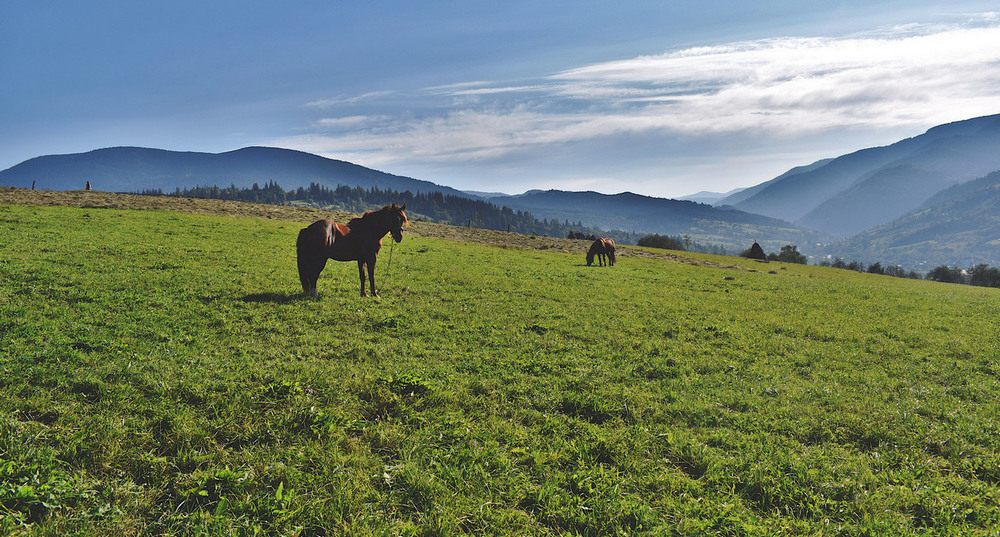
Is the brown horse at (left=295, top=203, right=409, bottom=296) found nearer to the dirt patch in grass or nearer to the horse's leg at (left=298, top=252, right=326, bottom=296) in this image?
the horse's leg at (left=298, top=252, right=326, bottom=296)

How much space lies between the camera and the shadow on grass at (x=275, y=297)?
46.0 ft

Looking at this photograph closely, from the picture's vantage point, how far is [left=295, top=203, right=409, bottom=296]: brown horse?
47.9 feet

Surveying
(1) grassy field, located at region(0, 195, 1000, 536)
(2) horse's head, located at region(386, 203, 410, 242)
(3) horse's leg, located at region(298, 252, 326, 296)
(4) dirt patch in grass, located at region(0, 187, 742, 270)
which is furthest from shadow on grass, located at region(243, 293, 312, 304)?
(4) dirt patch in grass, located at region(0, 187, 742, 270)

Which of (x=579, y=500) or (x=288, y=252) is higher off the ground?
(x=288, y=252)

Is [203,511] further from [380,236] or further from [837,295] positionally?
[837,295]

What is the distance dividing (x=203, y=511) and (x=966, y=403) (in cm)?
1422

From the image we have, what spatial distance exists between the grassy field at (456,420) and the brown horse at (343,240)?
4.38 ft

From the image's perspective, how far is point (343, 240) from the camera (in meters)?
15.2

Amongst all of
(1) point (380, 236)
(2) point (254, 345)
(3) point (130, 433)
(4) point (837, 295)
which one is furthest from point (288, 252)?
(4) point (837, 295)

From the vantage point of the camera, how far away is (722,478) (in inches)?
235

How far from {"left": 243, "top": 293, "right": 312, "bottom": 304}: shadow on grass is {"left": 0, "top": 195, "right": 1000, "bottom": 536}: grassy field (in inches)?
5.4

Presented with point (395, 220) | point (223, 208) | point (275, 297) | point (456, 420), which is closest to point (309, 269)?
point (275, 297)

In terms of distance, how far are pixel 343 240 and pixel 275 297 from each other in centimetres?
306

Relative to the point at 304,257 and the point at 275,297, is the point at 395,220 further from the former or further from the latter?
the point at 275,297
